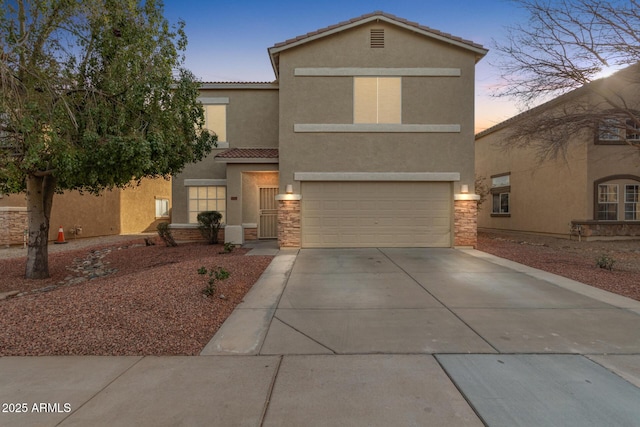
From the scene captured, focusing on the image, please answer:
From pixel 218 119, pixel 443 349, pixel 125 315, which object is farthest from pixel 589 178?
Result: pixel 125 315

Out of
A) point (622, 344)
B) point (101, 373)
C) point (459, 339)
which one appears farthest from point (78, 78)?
point (622, 344)

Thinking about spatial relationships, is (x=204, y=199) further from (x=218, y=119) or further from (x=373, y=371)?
(x=373, y=371)

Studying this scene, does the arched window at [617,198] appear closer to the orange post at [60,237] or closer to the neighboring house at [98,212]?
the neighboring house at [98,212]

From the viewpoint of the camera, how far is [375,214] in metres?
12.1

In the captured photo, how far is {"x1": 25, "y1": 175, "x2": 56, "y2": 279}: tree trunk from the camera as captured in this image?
8695mm

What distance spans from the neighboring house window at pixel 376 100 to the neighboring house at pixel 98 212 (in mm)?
13509

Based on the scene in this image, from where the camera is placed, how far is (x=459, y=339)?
14.4ft

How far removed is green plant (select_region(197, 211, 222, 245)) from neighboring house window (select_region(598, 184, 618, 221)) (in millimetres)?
16539

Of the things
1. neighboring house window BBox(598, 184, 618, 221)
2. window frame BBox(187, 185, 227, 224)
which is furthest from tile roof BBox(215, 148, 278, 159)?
neighboring house window BBox(598, 184, 618, 221)

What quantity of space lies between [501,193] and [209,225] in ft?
55.3

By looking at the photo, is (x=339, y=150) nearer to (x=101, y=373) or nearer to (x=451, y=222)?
(x=451, y=222)

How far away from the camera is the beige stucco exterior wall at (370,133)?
475 inches

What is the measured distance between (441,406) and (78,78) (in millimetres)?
9023

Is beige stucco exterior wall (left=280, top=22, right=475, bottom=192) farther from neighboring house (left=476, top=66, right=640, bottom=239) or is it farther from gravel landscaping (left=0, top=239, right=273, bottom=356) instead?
gravel landscaping (left=0, top=239, right=273, bottom=356)
